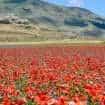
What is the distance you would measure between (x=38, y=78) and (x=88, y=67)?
3.78 metres

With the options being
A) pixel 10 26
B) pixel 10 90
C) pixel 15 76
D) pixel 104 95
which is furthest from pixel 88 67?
pixel 10 26

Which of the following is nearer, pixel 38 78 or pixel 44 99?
pixel 44 99

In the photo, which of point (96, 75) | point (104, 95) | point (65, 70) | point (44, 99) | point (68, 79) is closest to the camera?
point (44, 99)

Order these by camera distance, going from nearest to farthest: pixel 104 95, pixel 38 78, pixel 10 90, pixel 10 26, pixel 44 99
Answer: pixel 44 99 < pixel 104 95 < pixel 10 90 < pixel 38 78 < pixel 10 26

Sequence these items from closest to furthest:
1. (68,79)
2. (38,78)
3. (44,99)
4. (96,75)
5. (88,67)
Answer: (44,99), (68,79), (38,78), (96,75), (88,67)

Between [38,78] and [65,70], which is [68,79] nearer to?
[38,78]

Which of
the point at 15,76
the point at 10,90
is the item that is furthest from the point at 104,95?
the point at 15,76

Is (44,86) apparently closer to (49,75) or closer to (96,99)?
(49,75)

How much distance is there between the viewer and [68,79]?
10414 mm

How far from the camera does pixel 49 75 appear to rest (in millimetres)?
11609

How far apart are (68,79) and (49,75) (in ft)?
4.08

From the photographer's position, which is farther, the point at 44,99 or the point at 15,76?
the point at 15,76

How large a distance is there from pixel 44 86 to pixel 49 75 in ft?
3.21

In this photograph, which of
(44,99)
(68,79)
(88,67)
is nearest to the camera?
(44,99)
